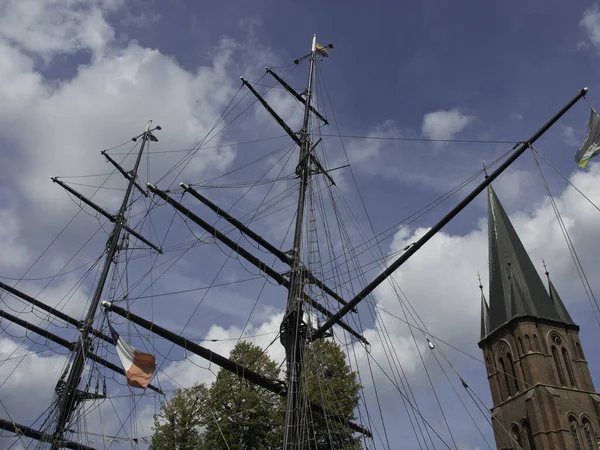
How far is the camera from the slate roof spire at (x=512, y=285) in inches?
1737

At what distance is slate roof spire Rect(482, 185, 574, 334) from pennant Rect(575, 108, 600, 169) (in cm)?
3324

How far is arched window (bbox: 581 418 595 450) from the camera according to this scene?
1520 inches

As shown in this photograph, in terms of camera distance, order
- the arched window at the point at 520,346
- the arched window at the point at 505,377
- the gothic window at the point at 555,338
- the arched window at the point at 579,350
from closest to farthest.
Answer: the arched window at the point at 520,346 < the gothic window at the point at 555,338 < the arched window at the point at 505,377 < the arched window at the point at 579,350

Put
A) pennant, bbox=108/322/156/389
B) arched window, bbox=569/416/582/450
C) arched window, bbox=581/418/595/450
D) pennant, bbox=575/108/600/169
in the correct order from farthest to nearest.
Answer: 1. arched window, bbox=581/418/595/450
2. arched window, bbox=569/416/582/450
3. pennant, bbox=108/322/156/389
4. pennant, bbox=575/108/600/169

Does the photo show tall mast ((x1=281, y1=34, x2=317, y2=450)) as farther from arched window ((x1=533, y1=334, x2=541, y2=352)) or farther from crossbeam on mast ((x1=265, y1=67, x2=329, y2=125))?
arched window ((x1=533, y1=334, x2=541, y2=352))

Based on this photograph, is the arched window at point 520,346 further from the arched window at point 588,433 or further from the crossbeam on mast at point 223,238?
the crossbeam on mast at point 223,238

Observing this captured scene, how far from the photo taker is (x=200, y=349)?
1474cm

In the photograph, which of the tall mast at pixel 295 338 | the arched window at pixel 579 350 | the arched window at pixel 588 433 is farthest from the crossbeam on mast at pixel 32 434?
the arched window at pixel 579 350

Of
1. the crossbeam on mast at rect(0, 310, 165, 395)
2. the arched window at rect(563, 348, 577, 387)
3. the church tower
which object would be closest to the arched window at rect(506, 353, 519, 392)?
the church tower

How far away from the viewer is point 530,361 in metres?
40.9

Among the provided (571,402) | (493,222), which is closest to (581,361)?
(571,402)

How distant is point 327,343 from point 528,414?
68.2 ft

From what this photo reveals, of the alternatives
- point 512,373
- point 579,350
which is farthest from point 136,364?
point 579,350

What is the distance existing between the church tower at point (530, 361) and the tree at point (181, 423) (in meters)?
21.4
